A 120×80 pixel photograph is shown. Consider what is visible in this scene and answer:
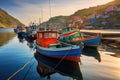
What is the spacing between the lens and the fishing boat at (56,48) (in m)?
22.1

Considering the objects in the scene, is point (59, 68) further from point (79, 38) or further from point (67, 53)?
point (79, 38)

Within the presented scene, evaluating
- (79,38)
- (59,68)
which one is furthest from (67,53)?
(79,38)

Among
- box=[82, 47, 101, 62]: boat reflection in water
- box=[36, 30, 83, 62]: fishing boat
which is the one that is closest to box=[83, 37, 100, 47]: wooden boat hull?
box=[82, 47, 101, 62]: boat reflection in water

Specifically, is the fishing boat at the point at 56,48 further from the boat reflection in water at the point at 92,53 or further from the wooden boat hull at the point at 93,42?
the wooden boat hull at the point at 93,42

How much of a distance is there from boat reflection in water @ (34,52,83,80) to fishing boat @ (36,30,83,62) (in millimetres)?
724

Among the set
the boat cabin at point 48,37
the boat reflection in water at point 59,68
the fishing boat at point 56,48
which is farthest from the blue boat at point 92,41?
the boat reflection in water at point 59,68

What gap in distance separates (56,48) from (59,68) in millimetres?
2886

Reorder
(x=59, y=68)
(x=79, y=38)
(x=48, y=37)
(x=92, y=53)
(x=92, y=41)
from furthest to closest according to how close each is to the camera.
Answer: (x=92, y=41) < (x=79, y=38) < (x=92, y=53) < (x=48, y=37) < (x=59, y=68)

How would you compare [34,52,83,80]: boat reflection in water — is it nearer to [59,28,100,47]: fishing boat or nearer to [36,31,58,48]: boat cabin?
[36,31,58,48]: boat cabin

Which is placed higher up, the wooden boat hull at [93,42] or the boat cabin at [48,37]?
the boat cabin at [48,37]

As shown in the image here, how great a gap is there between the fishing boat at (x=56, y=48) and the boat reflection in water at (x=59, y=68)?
2.38ft

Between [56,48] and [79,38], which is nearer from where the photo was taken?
[56,48]

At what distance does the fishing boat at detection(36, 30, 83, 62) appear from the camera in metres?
22.1

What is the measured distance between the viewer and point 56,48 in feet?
75.3
